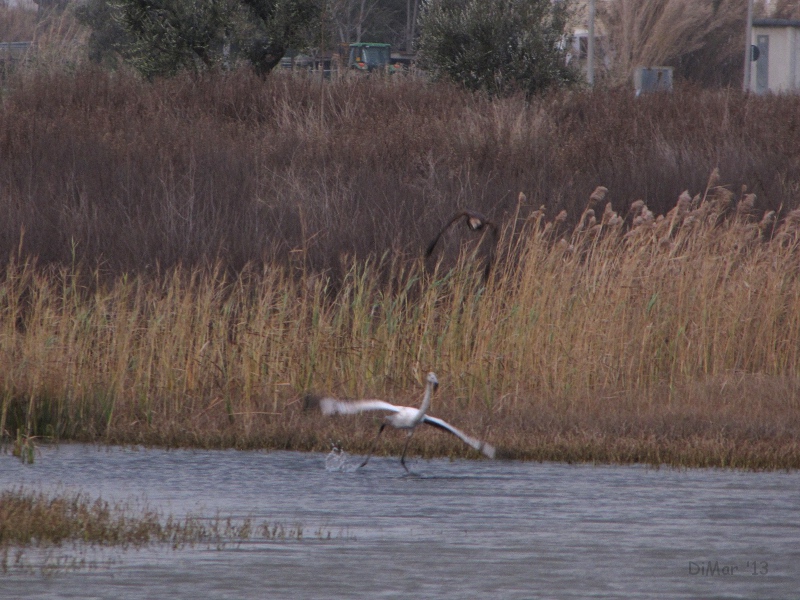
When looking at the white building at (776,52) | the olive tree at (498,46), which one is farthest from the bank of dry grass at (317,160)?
the white building at (776,52)

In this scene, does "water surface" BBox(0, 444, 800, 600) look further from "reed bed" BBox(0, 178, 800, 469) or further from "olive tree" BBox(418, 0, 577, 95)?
"olive tree" BBox(418, 0, 577, 95)

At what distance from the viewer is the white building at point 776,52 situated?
141 ft

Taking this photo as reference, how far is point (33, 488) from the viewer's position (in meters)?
7.82

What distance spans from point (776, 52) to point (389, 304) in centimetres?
3577

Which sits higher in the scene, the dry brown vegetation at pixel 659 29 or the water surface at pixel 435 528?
the dry brown vegetation at pixel 659 29

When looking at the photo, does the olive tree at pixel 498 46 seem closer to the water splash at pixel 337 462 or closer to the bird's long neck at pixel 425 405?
the water splash at pixel 337 462

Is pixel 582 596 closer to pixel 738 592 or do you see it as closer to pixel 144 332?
pixel 738 592

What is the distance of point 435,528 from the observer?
703 cm

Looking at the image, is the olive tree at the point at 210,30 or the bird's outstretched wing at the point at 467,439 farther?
the olive tree at the point at 210,30

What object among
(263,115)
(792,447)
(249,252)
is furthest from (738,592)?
(263,115)

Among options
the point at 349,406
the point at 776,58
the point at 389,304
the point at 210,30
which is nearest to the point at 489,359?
the point at 389,304

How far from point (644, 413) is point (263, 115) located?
1290cm

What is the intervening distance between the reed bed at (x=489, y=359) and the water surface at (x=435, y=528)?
1.16 feet
